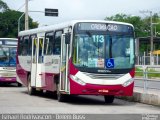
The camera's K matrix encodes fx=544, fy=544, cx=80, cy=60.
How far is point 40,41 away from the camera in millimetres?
24641

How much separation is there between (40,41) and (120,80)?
583 centimetres

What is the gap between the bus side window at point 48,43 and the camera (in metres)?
23.0

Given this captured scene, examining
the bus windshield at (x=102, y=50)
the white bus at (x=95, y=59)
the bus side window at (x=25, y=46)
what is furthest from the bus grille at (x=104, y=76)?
the bus side window at (x=25, y=46)

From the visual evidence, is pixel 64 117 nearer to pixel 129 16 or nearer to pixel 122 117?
pixel 122 117

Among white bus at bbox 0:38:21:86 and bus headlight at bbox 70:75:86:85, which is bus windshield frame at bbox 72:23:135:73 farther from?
white bus at bbox 0:38:21:86

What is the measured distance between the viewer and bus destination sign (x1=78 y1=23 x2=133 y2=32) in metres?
20.2

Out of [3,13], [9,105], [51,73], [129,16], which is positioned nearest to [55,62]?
[51,73]

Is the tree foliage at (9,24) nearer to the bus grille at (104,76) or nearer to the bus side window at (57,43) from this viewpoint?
the bus side window at (57,43)

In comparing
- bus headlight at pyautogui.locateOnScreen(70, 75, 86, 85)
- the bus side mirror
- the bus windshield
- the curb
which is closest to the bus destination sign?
the bus windshield

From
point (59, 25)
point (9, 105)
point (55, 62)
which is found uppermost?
point (59, 25)

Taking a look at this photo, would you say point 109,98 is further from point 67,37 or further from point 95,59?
point 67,37

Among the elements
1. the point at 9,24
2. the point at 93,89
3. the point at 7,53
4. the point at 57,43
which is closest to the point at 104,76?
the point at 93,89

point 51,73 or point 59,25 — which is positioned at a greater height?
point 59,25

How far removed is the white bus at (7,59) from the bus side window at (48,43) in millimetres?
10262
